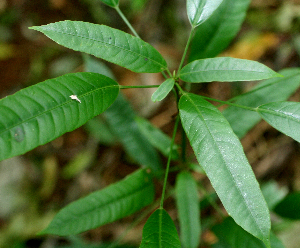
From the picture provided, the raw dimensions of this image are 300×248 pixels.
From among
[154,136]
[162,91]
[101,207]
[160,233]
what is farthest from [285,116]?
[101,207]

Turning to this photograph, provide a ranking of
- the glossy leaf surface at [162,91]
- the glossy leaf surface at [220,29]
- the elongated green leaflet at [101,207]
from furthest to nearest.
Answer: the glossy leaf surface at [220,29], the elongated green leaflet at [101,207], the glossy leaf surface at [162,91]

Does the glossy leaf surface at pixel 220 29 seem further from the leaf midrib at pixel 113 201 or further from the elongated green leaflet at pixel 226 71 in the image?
the leaf midrib at pixel 113 201

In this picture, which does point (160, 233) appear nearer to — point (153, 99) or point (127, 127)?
point (153, 99)

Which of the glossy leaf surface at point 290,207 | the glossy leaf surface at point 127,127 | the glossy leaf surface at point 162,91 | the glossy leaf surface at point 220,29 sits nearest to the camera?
the glossy leaf surface at point 162,91

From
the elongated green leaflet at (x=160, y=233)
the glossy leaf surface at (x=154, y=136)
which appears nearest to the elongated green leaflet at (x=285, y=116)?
the elongated green leaflet at (x=160, y=233)

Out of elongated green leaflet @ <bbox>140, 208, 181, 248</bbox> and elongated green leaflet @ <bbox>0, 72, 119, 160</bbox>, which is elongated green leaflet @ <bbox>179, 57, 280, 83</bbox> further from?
elongated green leaflet @ <bbox>140, 208, 181, 248</bbox>

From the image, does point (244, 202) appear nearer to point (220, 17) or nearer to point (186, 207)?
point (186, 207)

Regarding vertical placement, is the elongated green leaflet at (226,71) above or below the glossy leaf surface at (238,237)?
above
